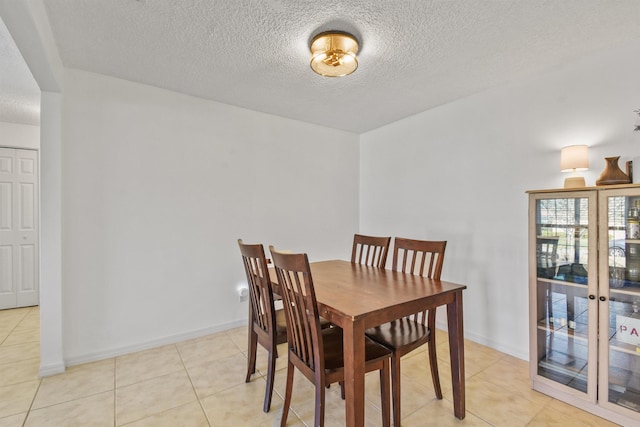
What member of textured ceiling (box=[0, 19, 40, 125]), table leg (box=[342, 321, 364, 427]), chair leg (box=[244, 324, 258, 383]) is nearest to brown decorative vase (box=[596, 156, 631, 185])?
table leg (box=[342, 321, 364, 427])

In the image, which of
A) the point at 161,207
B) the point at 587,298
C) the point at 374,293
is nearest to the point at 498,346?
the point at 587,298

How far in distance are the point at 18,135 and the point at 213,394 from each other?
4208 mm

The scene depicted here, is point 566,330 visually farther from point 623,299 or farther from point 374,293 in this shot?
point 374,293

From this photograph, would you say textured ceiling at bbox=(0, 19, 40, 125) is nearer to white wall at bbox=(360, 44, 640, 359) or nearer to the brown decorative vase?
white wall at bbox=(360, 44, 640, 359)

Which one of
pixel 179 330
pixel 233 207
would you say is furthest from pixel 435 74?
pixel 179 330

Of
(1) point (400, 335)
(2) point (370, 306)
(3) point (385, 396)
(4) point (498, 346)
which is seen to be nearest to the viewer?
(2) point (370, 306)

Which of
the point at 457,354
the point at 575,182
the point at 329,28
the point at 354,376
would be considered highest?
the point at 329,28

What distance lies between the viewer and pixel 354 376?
1312mm

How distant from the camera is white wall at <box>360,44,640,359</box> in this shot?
2.08 meters

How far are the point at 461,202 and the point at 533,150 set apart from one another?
72 centimetres

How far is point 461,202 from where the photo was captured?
2916 mm

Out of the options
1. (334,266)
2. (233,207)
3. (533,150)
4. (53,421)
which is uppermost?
(533,150)

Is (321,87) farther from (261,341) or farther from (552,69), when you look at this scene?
(261,341)

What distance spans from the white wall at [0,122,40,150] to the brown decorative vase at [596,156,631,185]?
5.86m
